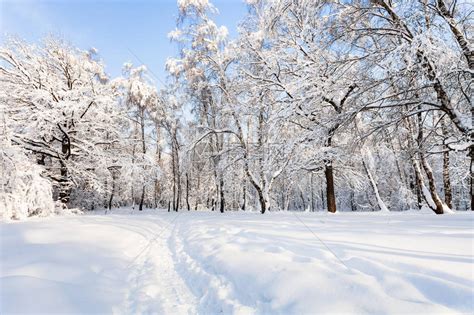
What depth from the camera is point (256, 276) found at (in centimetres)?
313

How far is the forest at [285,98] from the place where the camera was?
16.6ft

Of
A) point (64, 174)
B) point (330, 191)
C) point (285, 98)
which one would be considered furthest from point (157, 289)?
point (64, 174)

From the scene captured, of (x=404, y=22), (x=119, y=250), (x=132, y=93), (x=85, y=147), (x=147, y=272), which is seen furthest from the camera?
(x=132, y=93)

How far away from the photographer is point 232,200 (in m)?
28.8

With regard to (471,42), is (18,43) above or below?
above

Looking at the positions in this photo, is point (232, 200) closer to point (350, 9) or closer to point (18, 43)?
point (18, 43)

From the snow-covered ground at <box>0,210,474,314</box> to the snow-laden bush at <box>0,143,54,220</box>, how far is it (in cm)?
429

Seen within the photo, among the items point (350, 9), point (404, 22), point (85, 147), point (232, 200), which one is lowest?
point (232, 200)

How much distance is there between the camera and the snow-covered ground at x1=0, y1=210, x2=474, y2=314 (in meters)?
2.31

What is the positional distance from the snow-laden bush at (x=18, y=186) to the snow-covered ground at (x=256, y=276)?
4294mm

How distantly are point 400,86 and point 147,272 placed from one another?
21.3 ft

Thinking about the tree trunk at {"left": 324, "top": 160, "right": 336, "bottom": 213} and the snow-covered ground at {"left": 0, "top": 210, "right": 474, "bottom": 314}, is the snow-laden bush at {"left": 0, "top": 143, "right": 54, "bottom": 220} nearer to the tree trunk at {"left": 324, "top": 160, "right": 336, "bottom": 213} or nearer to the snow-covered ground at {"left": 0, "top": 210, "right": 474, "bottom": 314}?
the snow-covered ground at {"left": 0, "top": 210, "right": 474, "bottom": 314}

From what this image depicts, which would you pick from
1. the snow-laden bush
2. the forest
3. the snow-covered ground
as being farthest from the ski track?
the snow-laden bush

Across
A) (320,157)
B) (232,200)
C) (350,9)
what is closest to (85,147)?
(320,157)
